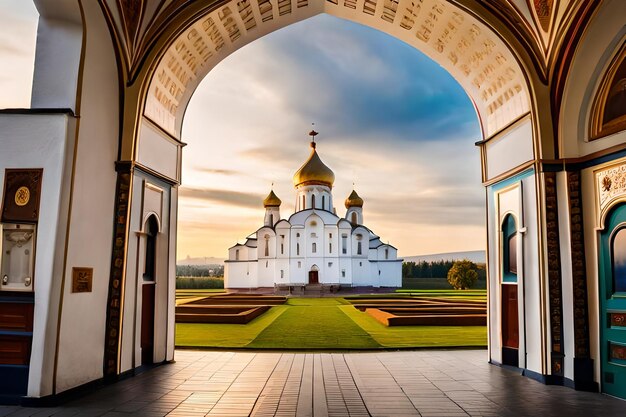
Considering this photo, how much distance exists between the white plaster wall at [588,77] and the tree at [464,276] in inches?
1750

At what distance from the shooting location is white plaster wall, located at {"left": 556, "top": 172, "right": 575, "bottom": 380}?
7.24 metres

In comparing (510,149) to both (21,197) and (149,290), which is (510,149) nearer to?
(149,290)

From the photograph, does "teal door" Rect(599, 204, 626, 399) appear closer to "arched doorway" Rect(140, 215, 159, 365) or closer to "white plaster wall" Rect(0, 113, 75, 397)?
"arched doorway" Rect(140, 215, 159, 365)

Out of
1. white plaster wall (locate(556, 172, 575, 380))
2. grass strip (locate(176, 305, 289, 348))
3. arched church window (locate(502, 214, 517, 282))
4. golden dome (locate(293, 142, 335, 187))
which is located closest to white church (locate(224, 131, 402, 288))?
golden dome (locate(293, 142, 335, 187))

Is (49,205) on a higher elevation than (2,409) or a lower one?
higher

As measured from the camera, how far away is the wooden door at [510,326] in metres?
8.50

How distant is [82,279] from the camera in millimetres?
6695

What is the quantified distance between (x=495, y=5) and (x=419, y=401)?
6.16 metres

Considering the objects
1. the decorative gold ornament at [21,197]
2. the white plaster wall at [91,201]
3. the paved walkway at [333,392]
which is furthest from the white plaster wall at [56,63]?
the paved walkway at [333,392]

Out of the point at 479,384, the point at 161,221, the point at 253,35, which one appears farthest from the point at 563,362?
the point at 253,35

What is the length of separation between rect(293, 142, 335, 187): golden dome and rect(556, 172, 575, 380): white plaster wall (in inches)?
1404

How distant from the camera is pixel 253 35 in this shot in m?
10.1

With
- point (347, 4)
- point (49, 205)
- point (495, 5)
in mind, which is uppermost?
point (347, 4)

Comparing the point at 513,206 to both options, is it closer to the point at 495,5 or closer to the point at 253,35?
the point at 495,5
